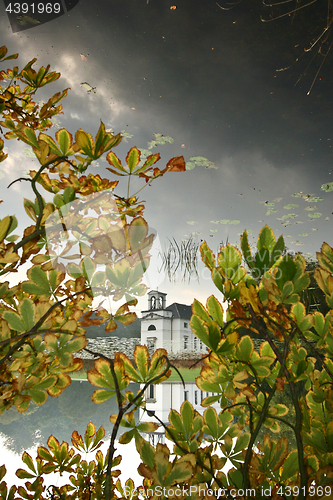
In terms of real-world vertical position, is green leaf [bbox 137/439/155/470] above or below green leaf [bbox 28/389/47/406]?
below

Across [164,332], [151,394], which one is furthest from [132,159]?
[164,332]

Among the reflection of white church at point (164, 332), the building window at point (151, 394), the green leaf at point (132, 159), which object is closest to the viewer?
the green leaf at point (132, 159)

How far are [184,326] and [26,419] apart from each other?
4.68m

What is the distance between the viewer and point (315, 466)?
276mm

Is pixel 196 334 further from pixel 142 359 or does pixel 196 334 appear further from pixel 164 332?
pixel 164 332

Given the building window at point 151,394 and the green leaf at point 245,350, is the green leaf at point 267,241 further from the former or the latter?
the building window at point 151,394

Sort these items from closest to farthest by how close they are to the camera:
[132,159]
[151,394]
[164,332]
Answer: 1. [132,159]
2. [151,394]
3. [164,332]

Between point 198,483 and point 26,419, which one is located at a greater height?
point 198,483

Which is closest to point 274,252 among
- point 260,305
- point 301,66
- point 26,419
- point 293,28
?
point 260,305

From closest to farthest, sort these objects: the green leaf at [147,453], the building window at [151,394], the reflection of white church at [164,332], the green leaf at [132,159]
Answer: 1. the green leaf at [147,453]
2. the green leaf at [132,159]
3. the building window at [151,394]
4. the reflection of white church at [164,332]

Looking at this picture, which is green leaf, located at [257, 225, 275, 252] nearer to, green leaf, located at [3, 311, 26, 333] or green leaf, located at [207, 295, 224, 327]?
green leaf, located at [207, 295, 224, 327]

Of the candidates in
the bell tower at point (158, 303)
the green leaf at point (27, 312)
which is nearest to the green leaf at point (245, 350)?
the green leaf at point (27, 312)

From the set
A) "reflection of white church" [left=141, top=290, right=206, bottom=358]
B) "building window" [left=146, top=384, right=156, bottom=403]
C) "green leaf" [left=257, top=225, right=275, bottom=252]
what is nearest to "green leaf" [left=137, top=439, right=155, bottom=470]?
"green leaf" [left=257, top=225, right=275, bottom=252]

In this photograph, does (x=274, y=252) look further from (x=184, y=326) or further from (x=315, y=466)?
(x=184, y=326)
